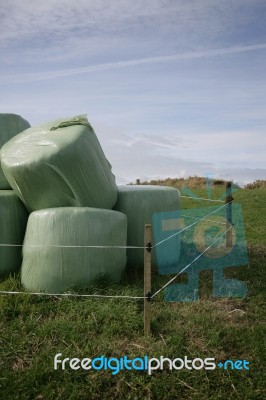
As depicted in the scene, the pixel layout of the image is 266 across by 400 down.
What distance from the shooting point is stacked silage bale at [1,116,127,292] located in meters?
4.58

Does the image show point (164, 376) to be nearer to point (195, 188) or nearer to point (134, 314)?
point (134, 314)

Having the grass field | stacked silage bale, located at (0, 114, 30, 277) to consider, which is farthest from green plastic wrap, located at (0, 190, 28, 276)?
the grass field

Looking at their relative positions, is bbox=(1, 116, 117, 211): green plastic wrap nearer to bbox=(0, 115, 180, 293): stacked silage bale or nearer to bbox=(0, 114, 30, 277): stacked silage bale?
bbox=(0, 115, 180, 293): stacked silage bale

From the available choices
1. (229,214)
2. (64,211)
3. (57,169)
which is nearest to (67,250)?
(64,211)

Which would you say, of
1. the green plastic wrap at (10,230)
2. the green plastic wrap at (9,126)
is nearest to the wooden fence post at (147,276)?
the green plastic wrap at (10,230)

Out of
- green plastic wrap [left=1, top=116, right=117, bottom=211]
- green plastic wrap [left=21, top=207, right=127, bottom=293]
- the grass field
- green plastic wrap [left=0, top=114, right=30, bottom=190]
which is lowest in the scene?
the grass field

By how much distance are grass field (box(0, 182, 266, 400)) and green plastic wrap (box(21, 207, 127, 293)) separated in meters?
0.20

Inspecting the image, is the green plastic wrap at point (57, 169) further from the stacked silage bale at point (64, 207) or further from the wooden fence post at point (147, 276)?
the wooden fence post at point (147, 276)

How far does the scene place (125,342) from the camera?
3.75 m

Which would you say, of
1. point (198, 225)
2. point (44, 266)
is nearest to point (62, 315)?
point (44, 266)

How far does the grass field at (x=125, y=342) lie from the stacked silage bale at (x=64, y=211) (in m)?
0.25

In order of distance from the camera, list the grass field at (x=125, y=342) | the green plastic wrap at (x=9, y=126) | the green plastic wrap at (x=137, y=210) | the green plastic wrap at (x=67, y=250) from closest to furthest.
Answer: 1. the grass field at (x=125, y=342)
2. the green plastic wrap at (x=67, y=250)
3. the green plastic wrap at (x=137, y=210)
4. the green plastic wrap at (x=9, y=126)

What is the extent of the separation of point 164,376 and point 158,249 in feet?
8.43

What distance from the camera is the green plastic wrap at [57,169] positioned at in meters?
4.78
